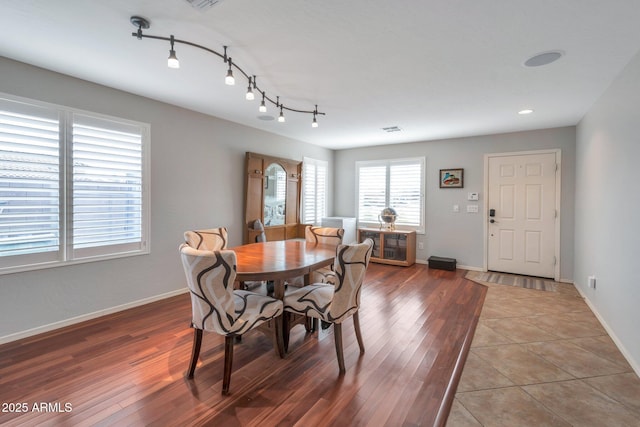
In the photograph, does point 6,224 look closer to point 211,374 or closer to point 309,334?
point 211,374

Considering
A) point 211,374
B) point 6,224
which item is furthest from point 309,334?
point 6,224

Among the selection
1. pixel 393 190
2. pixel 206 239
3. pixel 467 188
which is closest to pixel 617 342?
pixel 467 188

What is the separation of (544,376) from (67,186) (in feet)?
14.4

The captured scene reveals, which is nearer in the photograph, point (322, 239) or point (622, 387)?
point (622, 387)

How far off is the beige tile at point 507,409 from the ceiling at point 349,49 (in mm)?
2454

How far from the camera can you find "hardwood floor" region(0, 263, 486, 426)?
173cm

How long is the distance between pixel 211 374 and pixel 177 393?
257 millimetres

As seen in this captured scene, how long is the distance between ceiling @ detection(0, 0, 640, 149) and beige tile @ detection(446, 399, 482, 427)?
2453 millimetres

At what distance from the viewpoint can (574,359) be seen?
7.80 feet

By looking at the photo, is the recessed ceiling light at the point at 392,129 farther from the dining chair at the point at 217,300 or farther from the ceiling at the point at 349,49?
the dining chair at the point at 217,300

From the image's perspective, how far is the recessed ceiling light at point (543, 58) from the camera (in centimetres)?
232

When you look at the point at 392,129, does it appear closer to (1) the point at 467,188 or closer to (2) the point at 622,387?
(1) the point at 467,188

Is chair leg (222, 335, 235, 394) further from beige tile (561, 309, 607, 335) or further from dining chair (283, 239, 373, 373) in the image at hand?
beige tile (561, 309, 607, 335)

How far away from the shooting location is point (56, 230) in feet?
9.15
